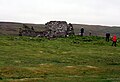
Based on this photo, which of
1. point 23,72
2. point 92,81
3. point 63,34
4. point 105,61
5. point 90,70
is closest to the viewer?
point 92,81

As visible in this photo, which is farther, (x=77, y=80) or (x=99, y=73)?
(x=99, y=73)

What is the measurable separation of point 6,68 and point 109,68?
13.6 metres

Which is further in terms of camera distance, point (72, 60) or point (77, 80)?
point (72, 60)

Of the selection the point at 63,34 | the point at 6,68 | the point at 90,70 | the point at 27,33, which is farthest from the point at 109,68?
the point at 27,33

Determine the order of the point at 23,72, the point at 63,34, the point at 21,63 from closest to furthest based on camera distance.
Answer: the point at 23,72 < the point at 21,63 < the point at 63,34

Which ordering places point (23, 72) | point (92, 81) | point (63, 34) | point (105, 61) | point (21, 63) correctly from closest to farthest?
1. point (92, 81)
2. point (23, 72)
3. point (21, 63)
4. point (105, 61)
5. point (63, 34)

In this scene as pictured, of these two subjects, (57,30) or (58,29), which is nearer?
(57,30)

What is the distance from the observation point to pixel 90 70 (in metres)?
43.9

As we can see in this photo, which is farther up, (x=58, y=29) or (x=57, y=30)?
(x=58, y=29)

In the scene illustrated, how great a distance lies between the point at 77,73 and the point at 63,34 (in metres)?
77.3

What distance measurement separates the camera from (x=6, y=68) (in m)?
40.2

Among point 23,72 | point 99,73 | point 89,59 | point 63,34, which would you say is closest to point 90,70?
point 99,73

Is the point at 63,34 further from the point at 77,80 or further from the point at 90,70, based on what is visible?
the point at 77,80

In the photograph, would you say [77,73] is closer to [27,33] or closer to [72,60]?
[72,60]
